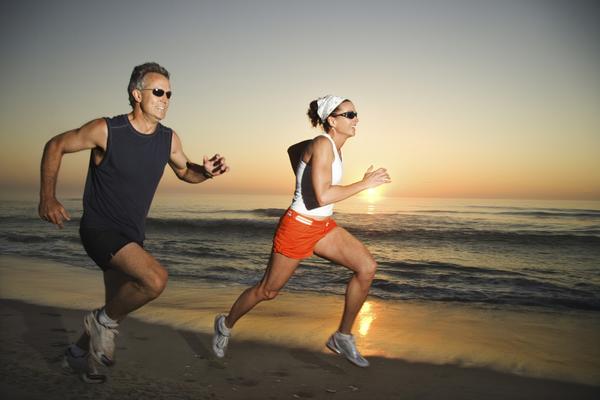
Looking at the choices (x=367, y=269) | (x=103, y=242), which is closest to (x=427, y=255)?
(x=367, y=269)

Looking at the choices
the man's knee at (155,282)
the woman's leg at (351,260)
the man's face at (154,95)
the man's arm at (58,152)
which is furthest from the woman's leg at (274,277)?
the man's arm at (58,152)

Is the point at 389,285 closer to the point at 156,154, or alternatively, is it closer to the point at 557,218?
the point at 156,154

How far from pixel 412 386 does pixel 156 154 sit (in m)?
2.30

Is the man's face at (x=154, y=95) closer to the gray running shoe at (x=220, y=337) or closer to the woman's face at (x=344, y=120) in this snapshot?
the woman's face at (x=344, y=120)

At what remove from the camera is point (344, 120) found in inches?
155

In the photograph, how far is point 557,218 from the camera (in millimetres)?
27625

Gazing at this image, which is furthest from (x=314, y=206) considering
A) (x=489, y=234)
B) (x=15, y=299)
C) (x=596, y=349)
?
(x=489, y=234)

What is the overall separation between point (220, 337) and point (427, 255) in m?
11.3

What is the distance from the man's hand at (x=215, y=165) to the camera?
12.3 ft

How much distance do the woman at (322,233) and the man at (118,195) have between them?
0.87 metres

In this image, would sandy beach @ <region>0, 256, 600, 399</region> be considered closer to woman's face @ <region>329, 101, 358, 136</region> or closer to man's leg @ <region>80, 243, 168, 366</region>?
man's leg @ <region>80, 243, 168, 366</region>

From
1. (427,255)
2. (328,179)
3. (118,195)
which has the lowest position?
(427,255)

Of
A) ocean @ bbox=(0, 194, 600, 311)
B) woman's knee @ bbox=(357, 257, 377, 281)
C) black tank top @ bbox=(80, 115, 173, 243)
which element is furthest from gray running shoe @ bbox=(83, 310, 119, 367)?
ocean @ bbox=(0, 194, 600, 311)

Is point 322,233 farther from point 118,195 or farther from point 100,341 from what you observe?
point 100,341
